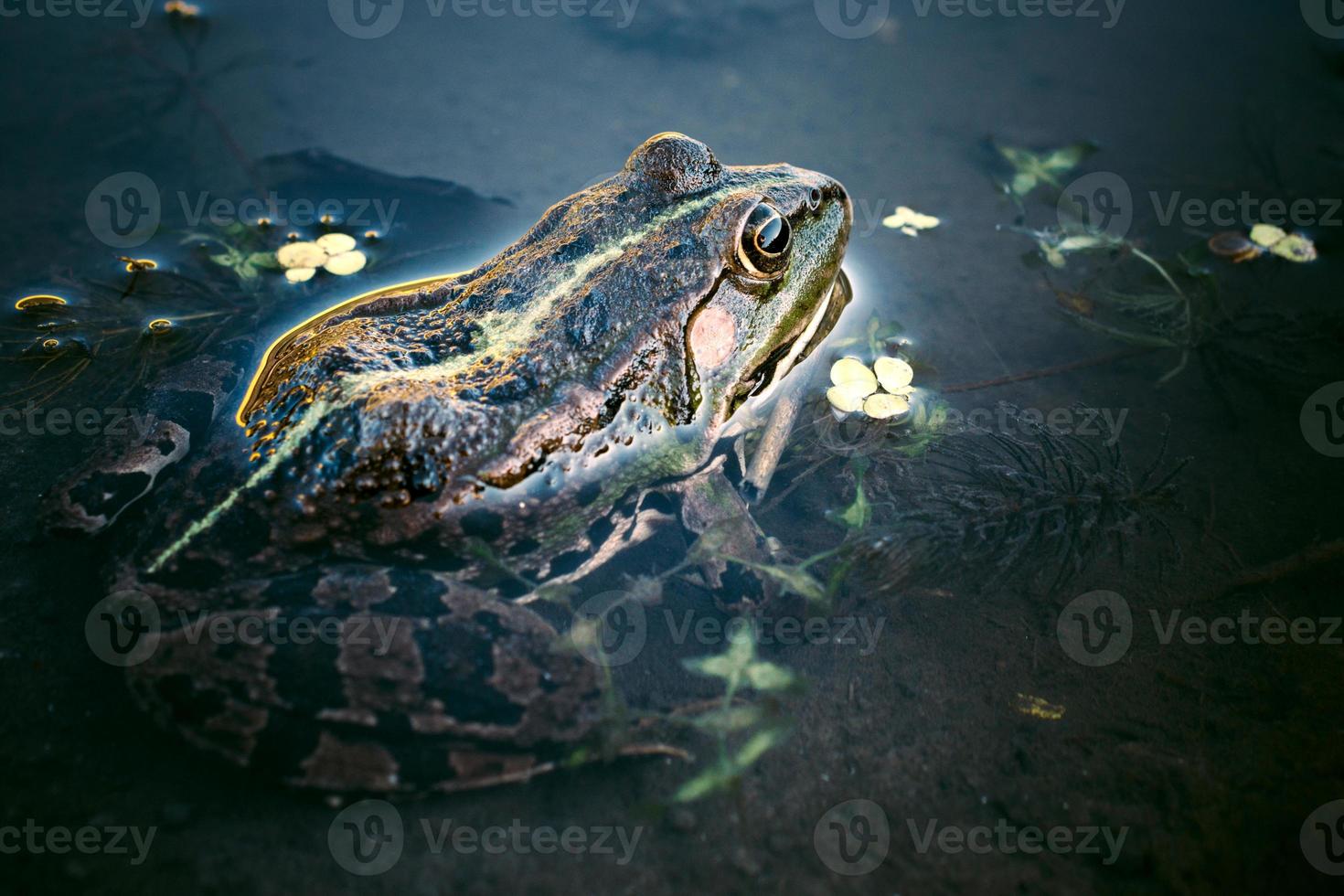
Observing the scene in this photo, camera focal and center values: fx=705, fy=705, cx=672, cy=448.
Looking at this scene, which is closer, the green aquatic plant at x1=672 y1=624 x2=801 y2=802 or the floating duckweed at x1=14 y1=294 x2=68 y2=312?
the green aquatic plant at x1=672 y1=624 x2=801 y2=802

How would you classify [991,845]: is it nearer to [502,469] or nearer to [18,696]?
[502,469]

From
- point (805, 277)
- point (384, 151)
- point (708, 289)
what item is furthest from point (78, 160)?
point (805, 277)
